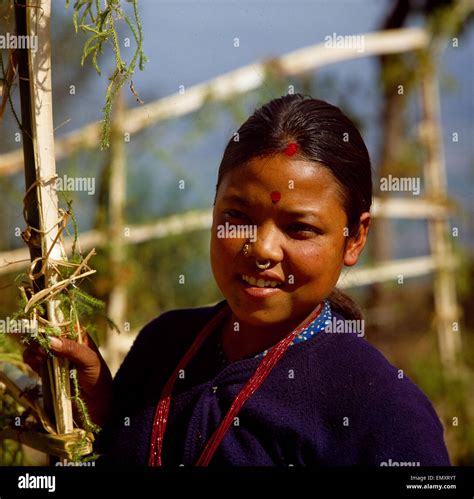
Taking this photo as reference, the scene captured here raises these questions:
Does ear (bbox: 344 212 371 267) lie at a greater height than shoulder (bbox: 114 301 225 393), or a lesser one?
greater

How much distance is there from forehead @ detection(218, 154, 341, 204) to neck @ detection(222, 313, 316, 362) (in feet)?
0.89

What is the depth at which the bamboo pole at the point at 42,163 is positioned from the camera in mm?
1514

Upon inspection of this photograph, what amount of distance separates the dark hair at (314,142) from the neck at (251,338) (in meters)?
0.24

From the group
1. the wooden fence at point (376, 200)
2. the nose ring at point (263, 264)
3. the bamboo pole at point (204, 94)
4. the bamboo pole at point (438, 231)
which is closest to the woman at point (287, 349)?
the nose ring at point (263, 264)

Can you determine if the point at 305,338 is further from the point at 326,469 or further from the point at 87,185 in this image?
the point at 87,185

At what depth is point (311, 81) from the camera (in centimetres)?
410

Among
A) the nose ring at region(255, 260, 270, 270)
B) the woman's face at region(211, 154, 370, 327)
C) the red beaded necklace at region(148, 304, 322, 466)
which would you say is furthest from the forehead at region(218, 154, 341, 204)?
the red beaded necklace at region(148, 304, 322, 466)

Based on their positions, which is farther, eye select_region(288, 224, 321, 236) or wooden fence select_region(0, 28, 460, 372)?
wooden fence select_region(0, 28, 460, 372)

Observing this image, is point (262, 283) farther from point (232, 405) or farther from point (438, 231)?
point (438, 231)

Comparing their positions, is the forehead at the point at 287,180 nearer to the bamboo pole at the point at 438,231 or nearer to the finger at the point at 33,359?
the finger at the point at 33,359

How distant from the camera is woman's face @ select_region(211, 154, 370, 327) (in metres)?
1.51

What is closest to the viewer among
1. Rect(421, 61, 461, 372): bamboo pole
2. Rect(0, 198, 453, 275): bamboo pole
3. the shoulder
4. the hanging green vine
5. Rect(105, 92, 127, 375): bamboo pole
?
the hanging green vine

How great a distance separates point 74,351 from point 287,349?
→ 411 millimetres

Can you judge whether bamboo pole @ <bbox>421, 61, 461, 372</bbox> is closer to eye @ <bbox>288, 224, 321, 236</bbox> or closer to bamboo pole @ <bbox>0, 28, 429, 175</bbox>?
bamboo pole @ <bbox>0, 28, 429, 175</bbox>
